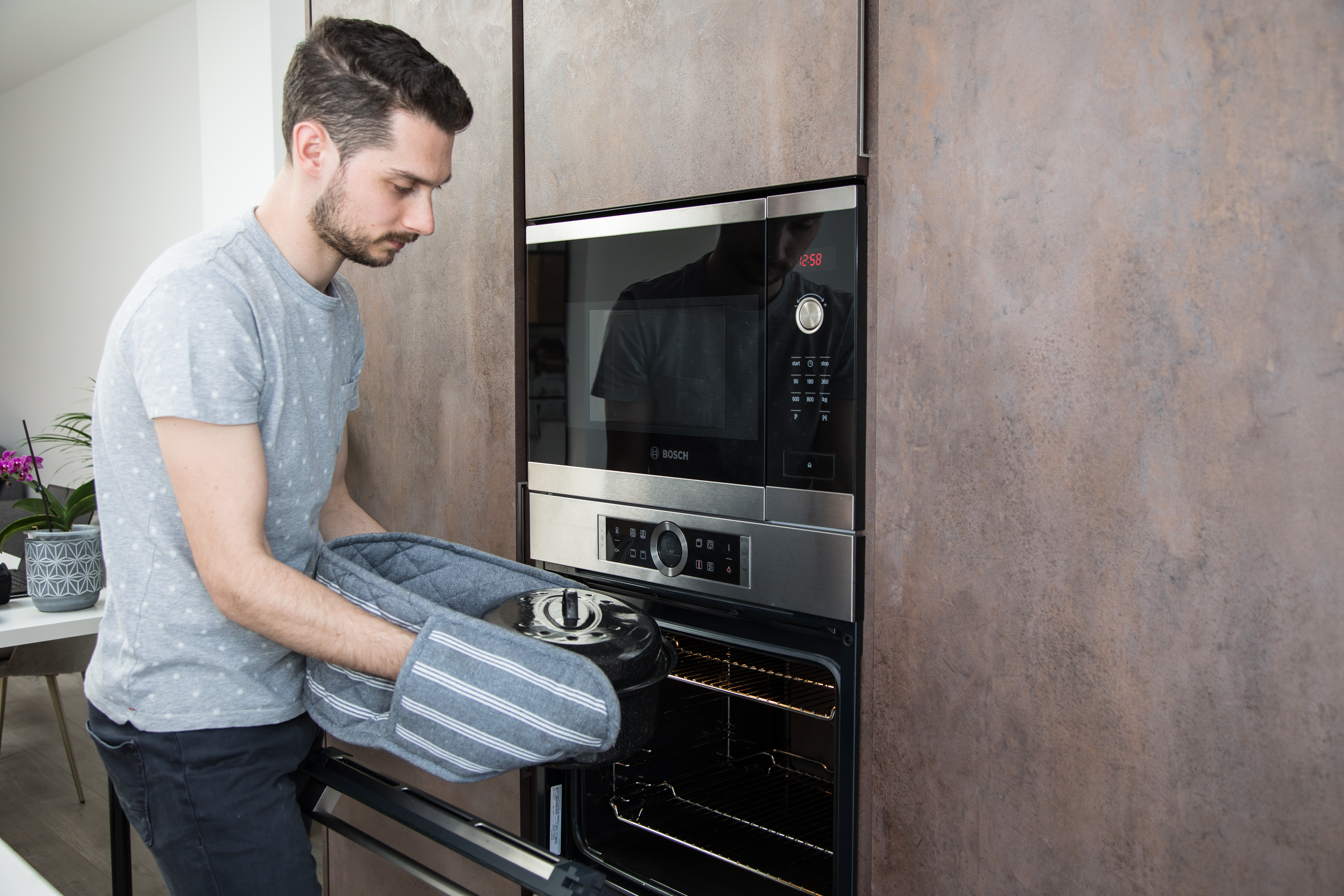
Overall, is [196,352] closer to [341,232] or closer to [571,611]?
[341,232]

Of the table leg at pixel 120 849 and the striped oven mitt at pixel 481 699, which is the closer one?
the striped oven mitt at pixel 481 699

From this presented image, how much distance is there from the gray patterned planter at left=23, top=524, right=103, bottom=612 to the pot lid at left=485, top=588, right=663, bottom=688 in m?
1.45

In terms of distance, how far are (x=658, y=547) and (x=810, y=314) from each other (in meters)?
0.43

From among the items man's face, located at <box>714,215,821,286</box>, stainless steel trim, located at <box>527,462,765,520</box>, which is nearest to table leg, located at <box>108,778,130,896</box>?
stainless steel trim, located at <box>527,462,765,520</box>

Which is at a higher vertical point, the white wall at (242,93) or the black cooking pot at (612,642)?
the white wall at (242,93)

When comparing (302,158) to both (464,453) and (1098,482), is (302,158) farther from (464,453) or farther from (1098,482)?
(1098,482)

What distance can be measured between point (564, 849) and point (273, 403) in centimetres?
90

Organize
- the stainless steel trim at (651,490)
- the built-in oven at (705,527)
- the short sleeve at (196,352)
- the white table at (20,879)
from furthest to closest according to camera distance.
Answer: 1. the stainless steel trim at (651,490)
2. the built-in oven at (705,527)
3. the short sleeve at (196,352)
4. the white table at (20,879)

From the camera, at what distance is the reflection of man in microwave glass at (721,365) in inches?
47.6

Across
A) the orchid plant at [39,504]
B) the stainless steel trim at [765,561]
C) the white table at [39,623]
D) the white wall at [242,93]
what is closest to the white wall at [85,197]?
the white wall at [242,93]

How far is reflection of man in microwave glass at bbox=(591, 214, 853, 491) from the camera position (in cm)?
121

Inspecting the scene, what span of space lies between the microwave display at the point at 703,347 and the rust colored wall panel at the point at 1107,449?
77 mm

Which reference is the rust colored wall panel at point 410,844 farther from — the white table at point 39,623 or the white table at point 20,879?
the white table at point 20,879

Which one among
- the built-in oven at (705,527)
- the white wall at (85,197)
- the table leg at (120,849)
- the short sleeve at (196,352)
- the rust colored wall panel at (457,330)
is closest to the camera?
the short sleeve at (196,352)
